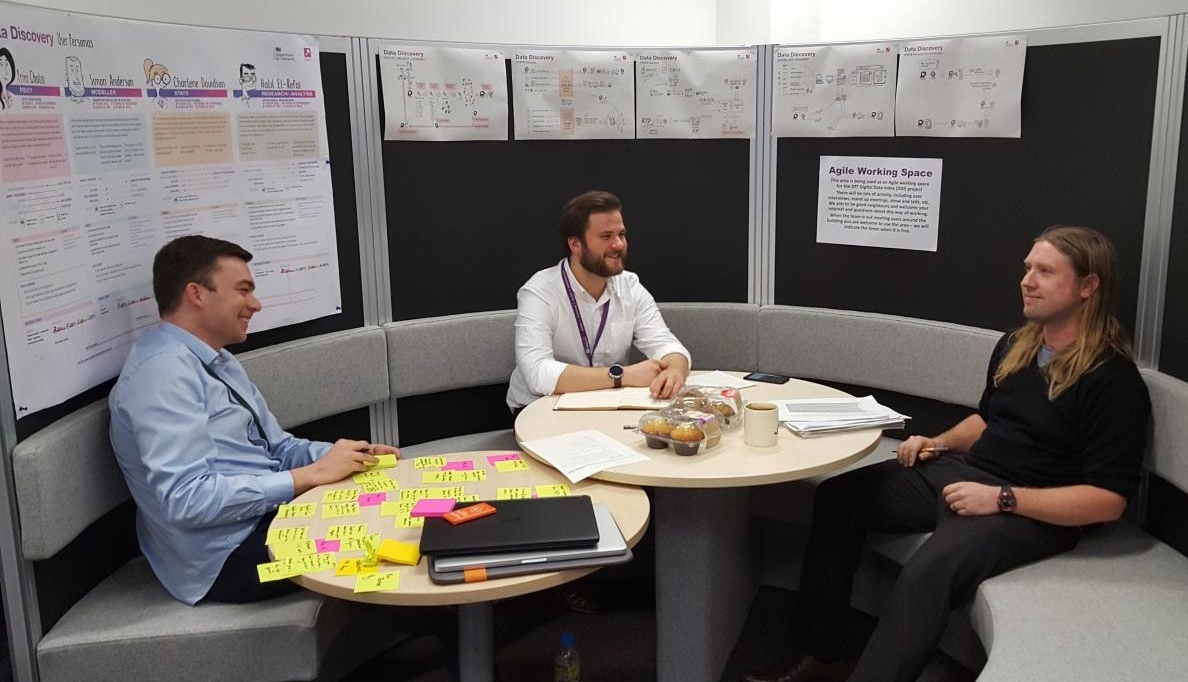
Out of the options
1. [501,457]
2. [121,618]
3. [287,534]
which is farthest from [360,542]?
[121,618]

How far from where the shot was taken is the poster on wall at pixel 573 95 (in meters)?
3.62

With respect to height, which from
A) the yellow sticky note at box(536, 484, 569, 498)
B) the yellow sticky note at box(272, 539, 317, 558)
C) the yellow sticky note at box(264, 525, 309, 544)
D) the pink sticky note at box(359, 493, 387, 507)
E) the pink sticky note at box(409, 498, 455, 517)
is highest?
the pink sticky note at box(409, 498, 455, 517)

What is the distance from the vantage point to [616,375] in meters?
3.12

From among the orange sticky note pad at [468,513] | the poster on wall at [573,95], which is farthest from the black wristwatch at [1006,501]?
the poster on wall at [573,95]

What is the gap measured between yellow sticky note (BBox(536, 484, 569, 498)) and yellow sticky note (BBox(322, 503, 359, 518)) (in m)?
0.43

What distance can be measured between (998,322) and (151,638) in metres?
2.81

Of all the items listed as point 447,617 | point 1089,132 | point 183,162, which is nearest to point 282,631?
point 447,617

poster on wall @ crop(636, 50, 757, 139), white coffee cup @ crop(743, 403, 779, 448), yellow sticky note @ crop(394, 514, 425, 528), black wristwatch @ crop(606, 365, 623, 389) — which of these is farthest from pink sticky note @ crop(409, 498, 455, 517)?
poster on wall @ crop(636, 50, 757, 139)

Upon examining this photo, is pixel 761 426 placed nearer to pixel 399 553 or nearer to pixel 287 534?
pixel 399 553

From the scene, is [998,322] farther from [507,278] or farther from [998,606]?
[507,278]

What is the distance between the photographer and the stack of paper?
8.69 ft

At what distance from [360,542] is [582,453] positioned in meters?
0.66

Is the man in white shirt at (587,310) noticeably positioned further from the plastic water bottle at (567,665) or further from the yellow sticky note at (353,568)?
the yellow sticky note at (353,568)

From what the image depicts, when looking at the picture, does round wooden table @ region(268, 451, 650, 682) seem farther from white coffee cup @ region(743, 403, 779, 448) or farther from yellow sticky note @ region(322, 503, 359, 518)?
white coffee cup @ region(743, 403, 779, 448)
